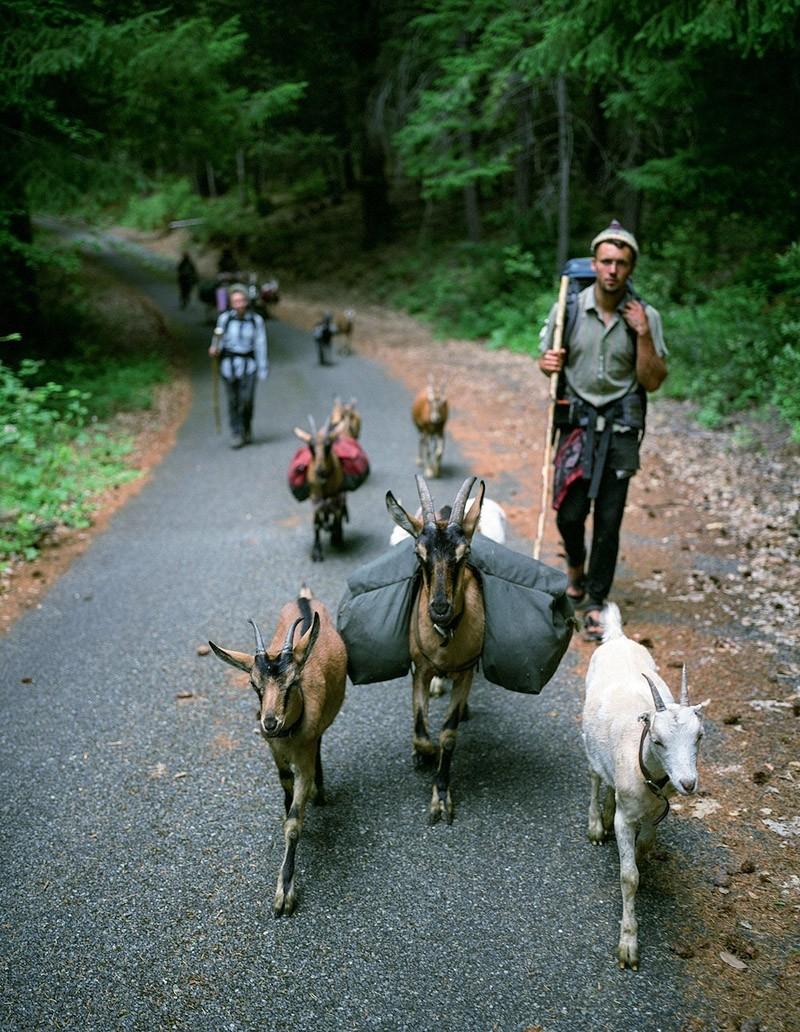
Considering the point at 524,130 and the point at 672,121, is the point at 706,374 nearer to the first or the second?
the point at 672,121

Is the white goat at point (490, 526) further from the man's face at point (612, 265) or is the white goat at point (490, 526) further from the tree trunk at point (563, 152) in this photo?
the tree trunk at point (563, 152)

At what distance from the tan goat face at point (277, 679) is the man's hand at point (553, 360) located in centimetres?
314

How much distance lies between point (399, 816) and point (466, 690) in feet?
2.73

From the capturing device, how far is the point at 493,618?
4.54 meters

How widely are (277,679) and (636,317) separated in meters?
3.77

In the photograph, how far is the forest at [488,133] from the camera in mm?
11227

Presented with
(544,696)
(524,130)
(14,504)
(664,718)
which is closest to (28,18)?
(14,504)

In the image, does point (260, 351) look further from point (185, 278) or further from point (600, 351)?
point (185, 278)

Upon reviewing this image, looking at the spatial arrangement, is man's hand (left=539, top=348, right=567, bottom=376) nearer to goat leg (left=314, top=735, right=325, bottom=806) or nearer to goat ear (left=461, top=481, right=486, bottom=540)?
goat ear (left=461, top=481, right=486, bottom=540)

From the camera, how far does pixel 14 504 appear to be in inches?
379

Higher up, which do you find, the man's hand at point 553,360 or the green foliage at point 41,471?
the man's hand at point 553,360

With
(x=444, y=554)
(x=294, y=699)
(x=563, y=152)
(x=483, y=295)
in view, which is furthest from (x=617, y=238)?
(x=483, y=295)

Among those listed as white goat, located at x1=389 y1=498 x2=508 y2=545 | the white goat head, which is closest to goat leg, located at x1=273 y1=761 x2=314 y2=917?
the white goat head

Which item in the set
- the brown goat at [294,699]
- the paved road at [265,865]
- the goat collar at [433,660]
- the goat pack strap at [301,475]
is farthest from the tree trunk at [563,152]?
the brown goat at [294,699]
